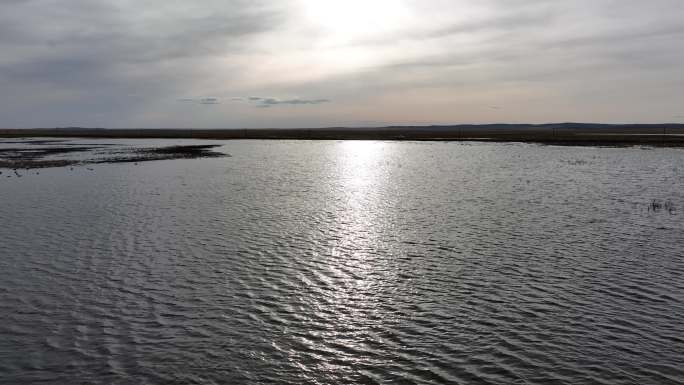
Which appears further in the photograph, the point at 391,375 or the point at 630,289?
the point at 630,289

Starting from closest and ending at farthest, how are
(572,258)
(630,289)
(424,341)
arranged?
(424,341), (630,289), (572,258)

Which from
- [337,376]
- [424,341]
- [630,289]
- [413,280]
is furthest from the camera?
[413,280]

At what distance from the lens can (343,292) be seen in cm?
1667

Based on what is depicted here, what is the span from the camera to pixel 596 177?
170ft

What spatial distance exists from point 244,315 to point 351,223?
14.6m

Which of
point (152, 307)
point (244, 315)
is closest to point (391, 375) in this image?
point (244, 315)

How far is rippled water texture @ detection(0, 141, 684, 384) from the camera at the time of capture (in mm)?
11602

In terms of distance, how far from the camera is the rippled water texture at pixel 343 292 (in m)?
11.6

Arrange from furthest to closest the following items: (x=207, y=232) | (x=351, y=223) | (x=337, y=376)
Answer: (x=351, y=223) → (x=207, y=232) → (x=337, y=376)

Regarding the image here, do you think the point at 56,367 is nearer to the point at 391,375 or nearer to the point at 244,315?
the point at 244,315

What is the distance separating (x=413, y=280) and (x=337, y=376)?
740 centimetres

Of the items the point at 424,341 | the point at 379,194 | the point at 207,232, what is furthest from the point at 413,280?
the point at 379,194

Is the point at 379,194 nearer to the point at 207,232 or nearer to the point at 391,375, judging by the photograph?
the point at 207,232

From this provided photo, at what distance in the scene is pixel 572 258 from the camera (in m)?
20.7
